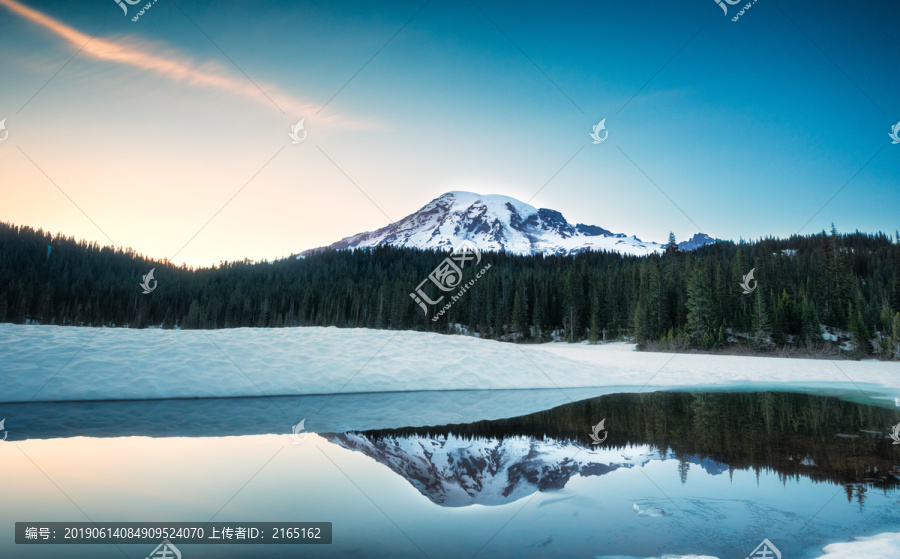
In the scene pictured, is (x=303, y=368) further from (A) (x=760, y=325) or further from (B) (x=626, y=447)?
(A) (x=760, y=325)

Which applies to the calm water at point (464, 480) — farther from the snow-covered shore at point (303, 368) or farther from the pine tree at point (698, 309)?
the pine tree at point (698, 309)

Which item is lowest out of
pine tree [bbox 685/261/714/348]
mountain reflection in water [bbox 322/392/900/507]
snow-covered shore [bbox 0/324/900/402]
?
mountain reflection in water [bbox 322/392/900/507]

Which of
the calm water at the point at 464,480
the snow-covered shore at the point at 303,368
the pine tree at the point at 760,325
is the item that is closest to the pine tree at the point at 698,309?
the pine tree at the point at 760,325

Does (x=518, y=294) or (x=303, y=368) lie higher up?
(x=518, y=294)

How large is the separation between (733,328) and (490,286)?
41.4 metres

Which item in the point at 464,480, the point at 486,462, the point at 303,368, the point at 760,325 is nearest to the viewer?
the point at 464,480

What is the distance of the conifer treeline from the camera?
56.8 meters

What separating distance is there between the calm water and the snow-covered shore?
2.62 metres

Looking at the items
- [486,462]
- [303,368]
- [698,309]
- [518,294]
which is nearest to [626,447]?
[486,462]

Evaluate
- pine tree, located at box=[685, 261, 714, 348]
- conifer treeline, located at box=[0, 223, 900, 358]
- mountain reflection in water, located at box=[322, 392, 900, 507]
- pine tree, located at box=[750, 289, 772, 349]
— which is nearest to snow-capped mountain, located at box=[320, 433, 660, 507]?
mountain reflection in water, located at box=[322, 392, 900, 507]

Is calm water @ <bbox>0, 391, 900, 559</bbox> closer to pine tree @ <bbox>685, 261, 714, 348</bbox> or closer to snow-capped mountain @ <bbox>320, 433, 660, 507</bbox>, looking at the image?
snow-capped mountain @ <bbox>320, 433, 660, 507</bbox>

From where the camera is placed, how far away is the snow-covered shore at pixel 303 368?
13.5 metres

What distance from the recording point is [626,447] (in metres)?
8.39

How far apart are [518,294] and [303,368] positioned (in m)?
63.5
